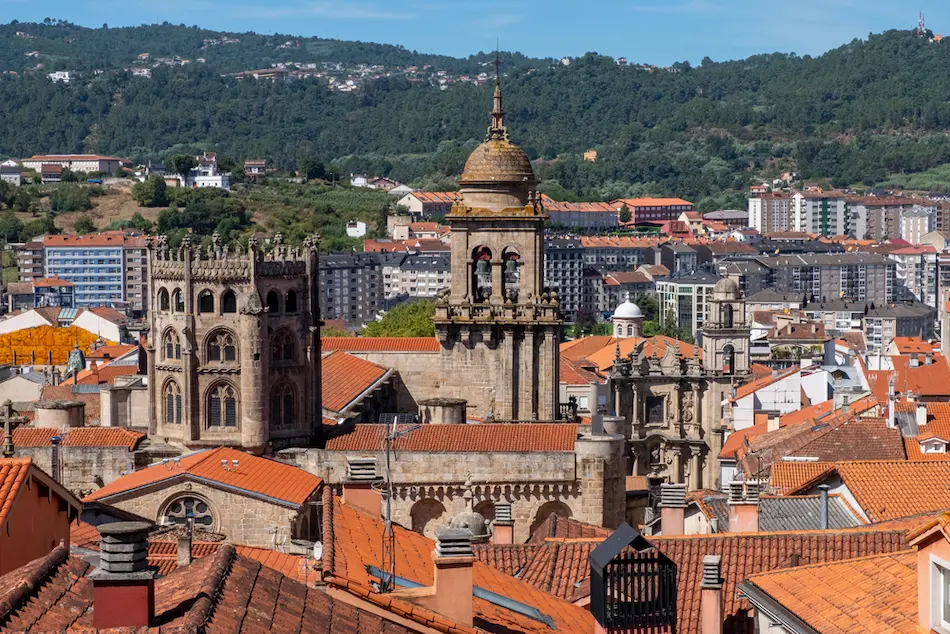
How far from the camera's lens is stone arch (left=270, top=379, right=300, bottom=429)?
39.7 m

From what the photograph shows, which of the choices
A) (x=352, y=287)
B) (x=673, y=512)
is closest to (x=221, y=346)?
(x=673, y=512)

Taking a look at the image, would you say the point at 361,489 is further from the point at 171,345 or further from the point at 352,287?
the point at 352,287

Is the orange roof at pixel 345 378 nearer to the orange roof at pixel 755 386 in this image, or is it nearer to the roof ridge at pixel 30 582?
the orange roof at pixel 755 386

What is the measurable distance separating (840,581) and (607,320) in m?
176

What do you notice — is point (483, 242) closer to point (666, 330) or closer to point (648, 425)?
point (648, 425)

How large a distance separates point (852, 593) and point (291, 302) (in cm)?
2388

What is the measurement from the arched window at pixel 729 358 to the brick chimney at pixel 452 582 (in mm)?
56939

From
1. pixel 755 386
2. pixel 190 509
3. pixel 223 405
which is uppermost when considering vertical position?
pixel 223 405

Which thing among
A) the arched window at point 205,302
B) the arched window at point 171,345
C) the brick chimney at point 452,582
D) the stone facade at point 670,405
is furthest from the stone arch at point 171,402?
the stone facade at point 670,405

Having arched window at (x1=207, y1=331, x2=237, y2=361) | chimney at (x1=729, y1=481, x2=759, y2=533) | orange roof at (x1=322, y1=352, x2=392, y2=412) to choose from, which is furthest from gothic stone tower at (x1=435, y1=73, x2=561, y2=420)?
chimney at (x1=729, y1=481, x2=759, y2=533)

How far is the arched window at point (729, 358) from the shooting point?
75.3 meters

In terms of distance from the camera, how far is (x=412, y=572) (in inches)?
869

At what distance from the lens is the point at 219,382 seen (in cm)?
3947

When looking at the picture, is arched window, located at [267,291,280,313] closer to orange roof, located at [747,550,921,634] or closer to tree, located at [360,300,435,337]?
orange roof, located at [747,550,921,634]
